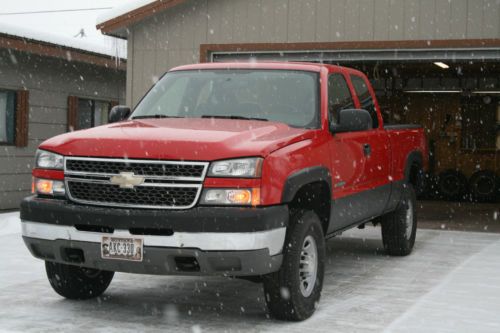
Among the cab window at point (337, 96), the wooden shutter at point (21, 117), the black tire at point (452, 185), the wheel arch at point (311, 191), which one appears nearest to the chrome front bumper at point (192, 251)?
the wheel arch at point (311, 191)

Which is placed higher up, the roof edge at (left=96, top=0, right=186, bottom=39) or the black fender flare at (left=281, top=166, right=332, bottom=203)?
the roof edge at (left=96, top=0, right=186, bottom=39)

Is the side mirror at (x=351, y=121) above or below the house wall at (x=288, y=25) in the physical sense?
below

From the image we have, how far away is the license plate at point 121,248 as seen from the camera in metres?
5.79

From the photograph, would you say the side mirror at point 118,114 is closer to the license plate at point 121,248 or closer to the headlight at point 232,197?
the license plate at point 121,248

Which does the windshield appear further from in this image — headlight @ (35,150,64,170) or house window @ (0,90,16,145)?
house window @ (0,90,16,145)

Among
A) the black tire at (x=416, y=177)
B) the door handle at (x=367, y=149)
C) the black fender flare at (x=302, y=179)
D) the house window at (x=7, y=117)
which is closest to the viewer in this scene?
the black fender flare at (x=302, y=179)

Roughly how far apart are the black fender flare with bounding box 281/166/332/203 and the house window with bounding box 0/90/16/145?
10750mm

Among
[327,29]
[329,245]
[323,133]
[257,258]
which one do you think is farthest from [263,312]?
[327,29]

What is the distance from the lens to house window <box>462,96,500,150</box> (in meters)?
22.8

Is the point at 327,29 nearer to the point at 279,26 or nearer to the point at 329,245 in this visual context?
the point at 279,26

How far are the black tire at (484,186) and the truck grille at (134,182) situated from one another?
57.2 ft

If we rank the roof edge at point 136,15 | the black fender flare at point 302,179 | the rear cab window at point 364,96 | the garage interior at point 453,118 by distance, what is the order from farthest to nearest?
the garage interior at point 453,118 → the roof edge at point 136,15 → the rear cab window at point 364,96 → the black fender flare at point 302,179

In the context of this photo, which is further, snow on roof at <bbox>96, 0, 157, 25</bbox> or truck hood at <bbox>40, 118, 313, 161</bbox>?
snow on roof at <bbox>96, 0, 157, 25</bbox>

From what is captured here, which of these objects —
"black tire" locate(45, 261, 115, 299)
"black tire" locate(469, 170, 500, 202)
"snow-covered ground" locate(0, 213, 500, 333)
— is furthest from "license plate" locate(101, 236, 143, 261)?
"black tire" locate(469, 170, 500, 202)
